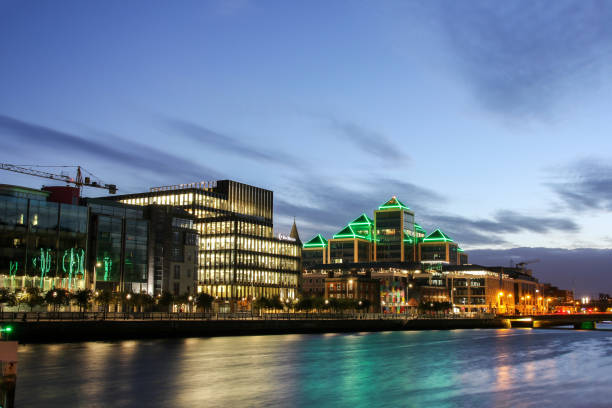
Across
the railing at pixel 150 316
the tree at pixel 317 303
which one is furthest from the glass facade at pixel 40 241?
the tree at pixel 317 303

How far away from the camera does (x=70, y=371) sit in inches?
2514

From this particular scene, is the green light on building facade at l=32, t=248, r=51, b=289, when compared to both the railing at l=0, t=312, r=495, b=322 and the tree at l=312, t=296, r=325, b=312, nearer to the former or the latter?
the railing at l=0, t=312, r=495, b=322

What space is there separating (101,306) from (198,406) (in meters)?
91.6

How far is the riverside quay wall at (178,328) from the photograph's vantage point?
303ft

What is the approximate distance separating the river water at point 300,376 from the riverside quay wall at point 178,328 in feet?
11.3

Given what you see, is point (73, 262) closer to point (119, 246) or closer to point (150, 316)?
point (119, 246)

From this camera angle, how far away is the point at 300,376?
67.7m

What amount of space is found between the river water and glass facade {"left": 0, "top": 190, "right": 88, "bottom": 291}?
4098 cm

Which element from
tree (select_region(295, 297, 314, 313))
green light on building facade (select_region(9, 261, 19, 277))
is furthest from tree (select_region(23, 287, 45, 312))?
tree (select_region(295, 297, 314, 313))

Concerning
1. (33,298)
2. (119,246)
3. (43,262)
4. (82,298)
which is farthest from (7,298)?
(119,246)

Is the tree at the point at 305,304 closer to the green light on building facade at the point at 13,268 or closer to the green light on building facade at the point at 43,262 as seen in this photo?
the green light on building facade at the point at 43,262

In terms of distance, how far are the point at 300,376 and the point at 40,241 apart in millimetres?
85310

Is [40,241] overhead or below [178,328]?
overhead

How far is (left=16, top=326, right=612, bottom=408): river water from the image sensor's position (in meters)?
51.9
